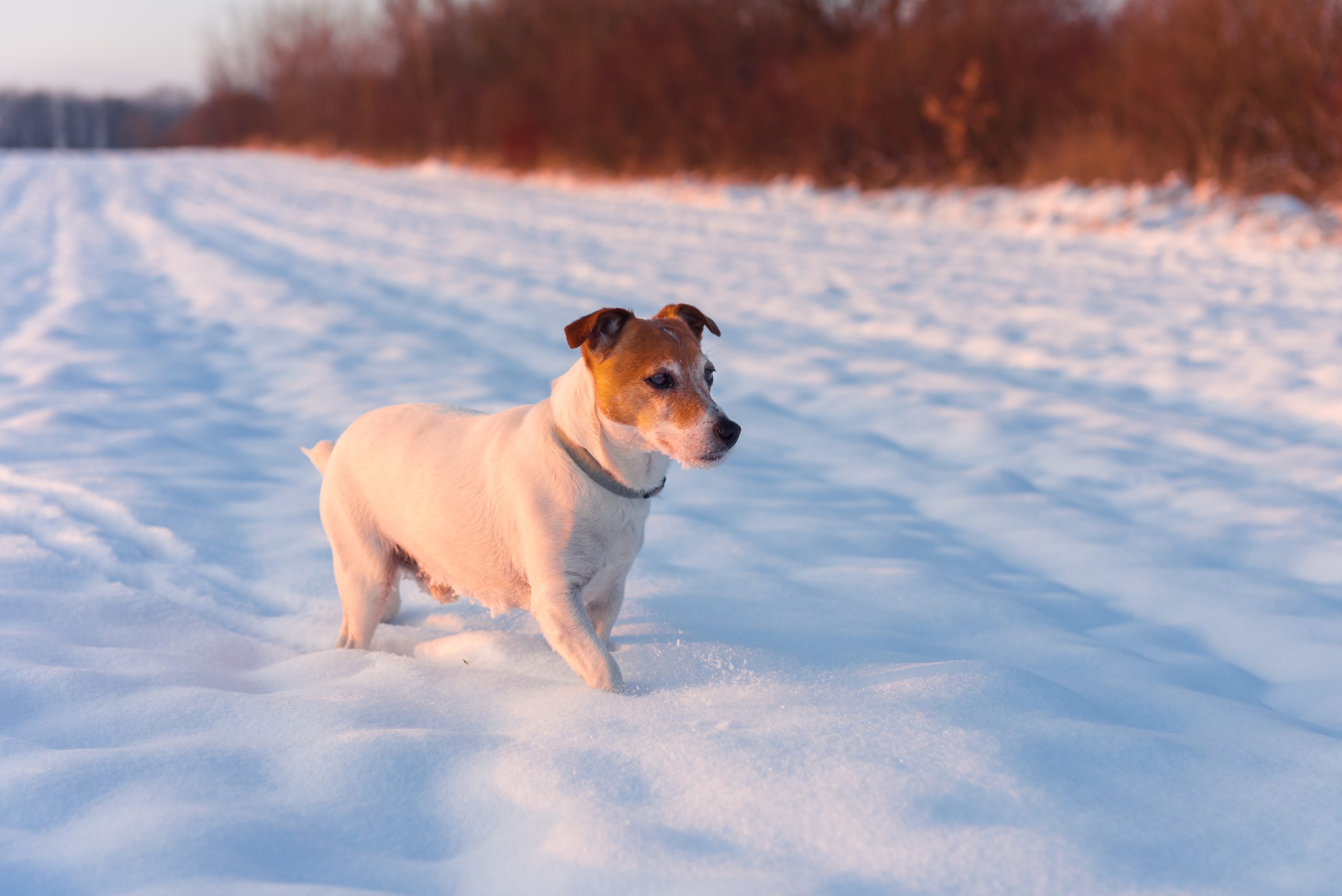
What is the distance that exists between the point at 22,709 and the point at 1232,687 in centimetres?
Result: 304

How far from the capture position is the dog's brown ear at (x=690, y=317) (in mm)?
2896

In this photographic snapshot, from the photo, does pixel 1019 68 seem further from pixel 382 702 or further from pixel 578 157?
pixel 382 702

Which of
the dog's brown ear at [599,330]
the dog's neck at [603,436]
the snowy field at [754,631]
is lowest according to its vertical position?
the snowy field at [754,631]

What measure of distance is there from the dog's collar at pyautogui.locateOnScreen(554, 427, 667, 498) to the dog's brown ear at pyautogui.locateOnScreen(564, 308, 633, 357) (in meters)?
0.25

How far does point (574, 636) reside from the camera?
97.2 inches

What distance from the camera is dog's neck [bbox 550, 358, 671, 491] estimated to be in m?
2.54

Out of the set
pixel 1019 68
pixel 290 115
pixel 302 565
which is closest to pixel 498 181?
pixel 1019 68

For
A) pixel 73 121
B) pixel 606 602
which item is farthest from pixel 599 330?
pixel 73 121

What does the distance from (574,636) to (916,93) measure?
17961 millimetres

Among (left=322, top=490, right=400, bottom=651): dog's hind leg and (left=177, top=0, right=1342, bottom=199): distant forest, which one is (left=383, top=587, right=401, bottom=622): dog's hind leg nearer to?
(left=322, top=490, right=400, bottom=651): dog's hind leg

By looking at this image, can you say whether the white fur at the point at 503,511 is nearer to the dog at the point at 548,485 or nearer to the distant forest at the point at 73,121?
the dog at the point at 548,485

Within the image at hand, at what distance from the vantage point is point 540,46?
33.9 metres

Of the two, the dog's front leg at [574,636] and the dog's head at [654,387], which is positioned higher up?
the dog's head at [654,387]

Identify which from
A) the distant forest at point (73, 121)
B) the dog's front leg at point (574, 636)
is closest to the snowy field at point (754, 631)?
the dog's front leg at point (574, 636)
